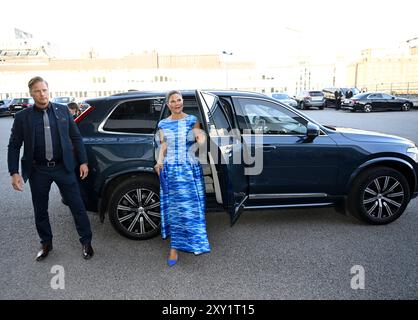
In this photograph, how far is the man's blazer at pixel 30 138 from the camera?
10.9ft

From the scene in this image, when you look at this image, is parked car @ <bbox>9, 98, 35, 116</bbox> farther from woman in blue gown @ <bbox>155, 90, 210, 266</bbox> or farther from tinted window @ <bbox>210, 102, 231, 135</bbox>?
woman in blue gown @ <bbox>155, 90, 210, 266</bbox>

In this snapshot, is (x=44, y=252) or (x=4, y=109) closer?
(x=44, y=252)

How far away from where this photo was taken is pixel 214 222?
4629mm

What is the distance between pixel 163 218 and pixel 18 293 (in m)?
1.44

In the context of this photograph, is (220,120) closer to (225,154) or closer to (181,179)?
(225,154)

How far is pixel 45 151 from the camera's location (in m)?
3.34

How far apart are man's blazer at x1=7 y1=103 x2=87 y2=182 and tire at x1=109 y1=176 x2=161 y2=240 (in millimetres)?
672

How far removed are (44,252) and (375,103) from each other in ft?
82.6

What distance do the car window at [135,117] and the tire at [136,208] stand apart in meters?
0.58

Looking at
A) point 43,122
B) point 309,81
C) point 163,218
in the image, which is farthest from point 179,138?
point 309,81

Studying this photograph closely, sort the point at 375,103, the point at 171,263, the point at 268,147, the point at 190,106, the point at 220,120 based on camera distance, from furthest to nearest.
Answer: the point at 375,103
the point at 190,106
the point at 268,147
the point at 220,120
the point at 171,263

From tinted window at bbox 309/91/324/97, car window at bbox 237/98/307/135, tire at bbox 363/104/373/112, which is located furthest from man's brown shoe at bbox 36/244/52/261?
tinted window at bbox 309/91/324/97

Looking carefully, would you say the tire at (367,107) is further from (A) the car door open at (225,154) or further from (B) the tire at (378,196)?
(A) the car door open at (225,154)

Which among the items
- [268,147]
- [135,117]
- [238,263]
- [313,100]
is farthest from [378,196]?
[313,100]
